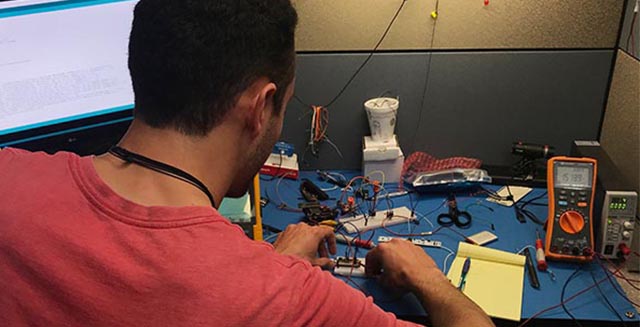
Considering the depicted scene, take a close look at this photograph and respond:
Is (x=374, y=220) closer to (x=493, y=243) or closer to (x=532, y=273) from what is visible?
(x=493, y=243)

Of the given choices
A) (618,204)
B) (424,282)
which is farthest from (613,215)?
(424,282)

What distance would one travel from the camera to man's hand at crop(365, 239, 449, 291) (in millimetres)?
A: 1107

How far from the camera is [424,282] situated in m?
1.09

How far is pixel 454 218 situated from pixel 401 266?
33 centimetres

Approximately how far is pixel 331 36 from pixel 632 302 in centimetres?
94

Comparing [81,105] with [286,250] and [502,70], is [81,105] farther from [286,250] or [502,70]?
[502,70]

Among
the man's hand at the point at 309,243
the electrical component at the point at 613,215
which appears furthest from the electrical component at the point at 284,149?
the electrical component at the point at 613,215

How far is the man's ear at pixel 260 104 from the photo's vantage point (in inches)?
29.4

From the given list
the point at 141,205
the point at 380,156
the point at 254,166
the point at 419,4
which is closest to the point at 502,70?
the point at 419,4

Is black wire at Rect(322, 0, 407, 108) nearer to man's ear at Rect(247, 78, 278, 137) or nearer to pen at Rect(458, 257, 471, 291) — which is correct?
pen at Rect(458, 257, 471, 291)

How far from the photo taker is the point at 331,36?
5.09ft

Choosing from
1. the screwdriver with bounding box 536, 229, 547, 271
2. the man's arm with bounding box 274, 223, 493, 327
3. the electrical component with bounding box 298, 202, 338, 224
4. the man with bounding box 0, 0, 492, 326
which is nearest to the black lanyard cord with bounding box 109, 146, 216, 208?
the man with bounding box 0, 0, 492, 326

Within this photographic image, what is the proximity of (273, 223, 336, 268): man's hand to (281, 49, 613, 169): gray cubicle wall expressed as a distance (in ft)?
1.60

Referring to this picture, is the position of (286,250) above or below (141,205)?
below
